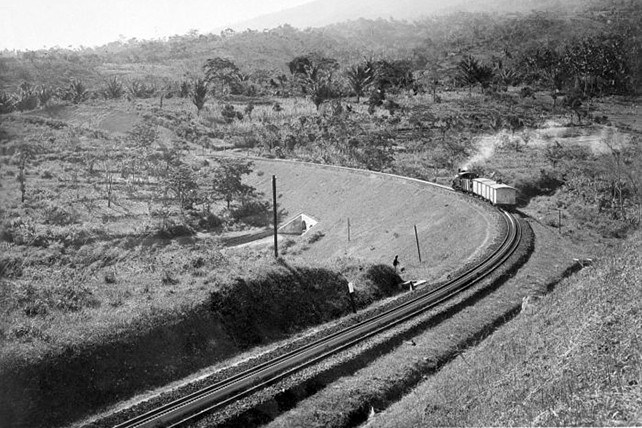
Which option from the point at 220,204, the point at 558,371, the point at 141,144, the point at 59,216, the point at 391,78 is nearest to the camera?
the point at 558,371

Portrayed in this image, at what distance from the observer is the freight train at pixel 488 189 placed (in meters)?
42.1

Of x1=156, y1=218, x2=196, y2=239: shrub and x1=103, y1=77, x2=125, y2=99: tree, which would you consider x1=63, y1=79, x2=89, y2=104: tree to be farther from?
x1=156, y1=218, x2=196, y2=239: shrub

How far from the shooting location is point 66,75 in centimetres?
13062

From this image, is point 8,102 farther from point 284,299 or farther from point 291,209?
point 284,299

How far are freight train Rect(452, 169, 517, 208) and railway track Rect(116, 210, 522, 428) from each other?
36.9 ft

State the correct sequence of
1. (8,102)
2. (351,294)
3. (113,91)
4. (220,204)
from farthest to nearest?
(113,91)
(8,102)
(220,204)
(351,294)

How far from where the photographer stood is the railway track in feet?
57.6

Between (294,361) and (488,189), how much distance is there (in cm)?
2688

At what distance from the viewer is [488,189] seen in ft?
141

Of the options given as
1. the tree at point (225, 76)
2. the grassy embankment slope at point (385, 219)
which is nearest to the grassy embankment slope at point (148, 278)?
the grassy embankment slope at point (385, 219)

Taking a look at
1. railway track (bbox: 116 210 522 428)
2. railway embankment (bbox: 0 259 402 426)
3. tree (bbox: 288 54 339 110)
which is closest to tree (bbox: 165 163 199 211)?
railway embankment (bbox: 0 259 402 426)

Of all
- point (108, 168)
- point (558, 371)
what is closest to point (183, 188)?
point (108, 168)

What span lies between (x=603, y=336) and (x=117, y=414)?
14311mm

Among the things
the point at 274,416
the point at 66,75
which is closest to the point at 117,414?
the point at 274,416
